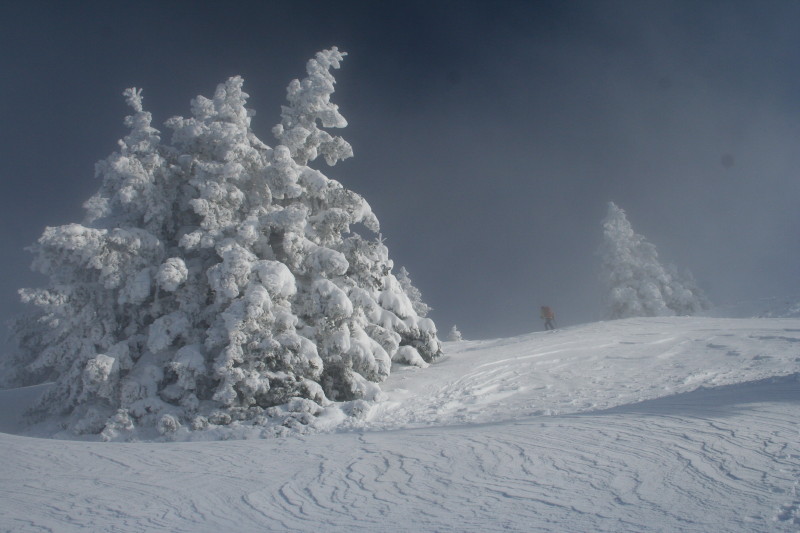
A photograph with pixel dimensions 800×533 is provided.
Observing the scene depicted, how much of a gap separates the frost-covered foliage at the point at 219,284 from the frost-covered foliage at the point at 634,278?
28.4m

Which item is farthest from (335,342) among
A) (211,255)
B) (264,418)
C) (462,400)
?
(211,255)

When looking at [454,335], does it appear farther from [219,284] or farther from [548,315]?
[219,284]

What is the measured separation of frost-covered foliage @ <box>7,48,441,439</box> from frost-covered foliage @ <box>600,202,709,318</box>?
93.3 feet

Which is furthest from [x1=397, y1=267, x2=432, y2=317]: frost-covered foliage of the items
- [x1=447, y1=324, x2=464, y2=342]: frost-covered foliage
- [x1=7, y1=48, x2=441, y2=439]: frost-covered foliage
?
[x1=7, y1=48, x2=441, y2=439]: frost-covered foliage

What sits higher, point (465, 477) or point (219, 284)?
point (219, 284)

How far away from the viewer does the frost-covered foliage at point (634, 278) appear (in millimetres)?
40281

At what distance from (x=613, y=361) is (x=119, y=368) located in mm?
15504

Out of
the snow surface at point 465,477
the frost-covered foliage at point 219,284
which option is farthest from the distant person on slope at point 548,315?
the snow surface at point 465,477

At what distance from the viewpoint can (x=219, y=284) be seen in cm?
1441

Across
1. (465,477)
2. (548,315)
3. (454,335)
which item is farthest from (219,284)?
(454,335)

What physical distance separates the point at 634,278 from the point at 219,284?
3726 cm

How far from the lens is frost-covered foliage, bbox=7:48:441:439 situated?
46.4 ft

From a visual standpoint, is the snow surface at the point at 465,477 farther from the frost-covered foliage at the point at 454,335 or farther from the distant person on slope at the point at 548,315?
the frost-covered foliage at the point at 454,335

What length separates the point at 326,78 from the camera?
17969 mm
